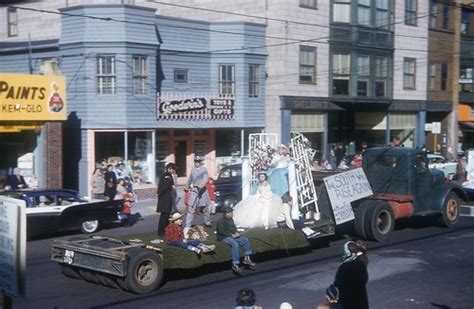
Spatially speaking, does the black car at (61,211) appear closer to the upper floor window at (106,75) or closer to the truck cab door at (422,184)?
the upper floor window at (106,75)

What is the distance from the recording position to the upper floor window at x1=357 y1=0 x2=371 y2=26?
35.8 metres

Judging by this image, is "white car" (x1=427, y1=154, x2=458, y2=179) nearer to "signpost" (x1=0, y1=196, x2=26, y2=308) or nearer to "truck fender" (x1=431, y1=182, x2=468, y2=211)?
"truck fender" (x1=431, y1=182, x2=468, y2=211)

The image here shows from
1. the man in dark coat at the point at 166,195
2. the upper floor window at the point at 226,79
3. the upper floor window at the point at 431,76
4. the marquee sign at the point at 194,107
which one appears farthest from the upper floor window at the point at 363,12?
the man in dark coat at the point at 166,195

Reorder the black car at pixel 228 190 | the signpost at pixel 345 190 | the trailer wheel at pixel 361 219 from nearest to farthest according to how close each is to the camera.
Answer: the signpost at pixel 345 190, the trailer wheel at pixel 361 219, the black car at pixel 228 190

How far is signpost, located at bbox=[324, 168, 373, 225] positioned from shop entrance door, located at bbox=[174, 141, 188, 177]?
1383 centimetres

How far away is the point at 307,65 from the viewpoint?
33625 millimetres

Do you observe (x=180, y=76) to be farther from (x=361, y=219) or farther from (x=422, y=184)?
(x=361, y=219)

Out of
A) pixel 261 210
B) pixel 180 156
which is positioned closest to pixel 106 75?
pixel 180 156

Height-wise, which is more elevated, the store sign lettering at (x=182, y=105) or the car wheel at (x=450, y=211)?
the store sign lettering at (x=182, y=105)

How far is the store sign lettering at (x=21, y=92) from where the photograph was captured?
2255 cm

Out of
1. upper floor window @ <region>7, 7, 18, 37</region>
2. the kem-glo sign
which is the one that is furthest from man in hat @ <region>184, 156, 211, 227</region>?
upper floor window @ <region>7, 7, 18, 37</region>

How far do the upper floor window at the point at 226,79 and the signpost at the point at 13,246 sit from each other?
1035 inches

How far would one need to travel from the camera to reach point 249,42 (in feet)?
104

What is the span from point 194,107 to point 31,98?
775 cm
